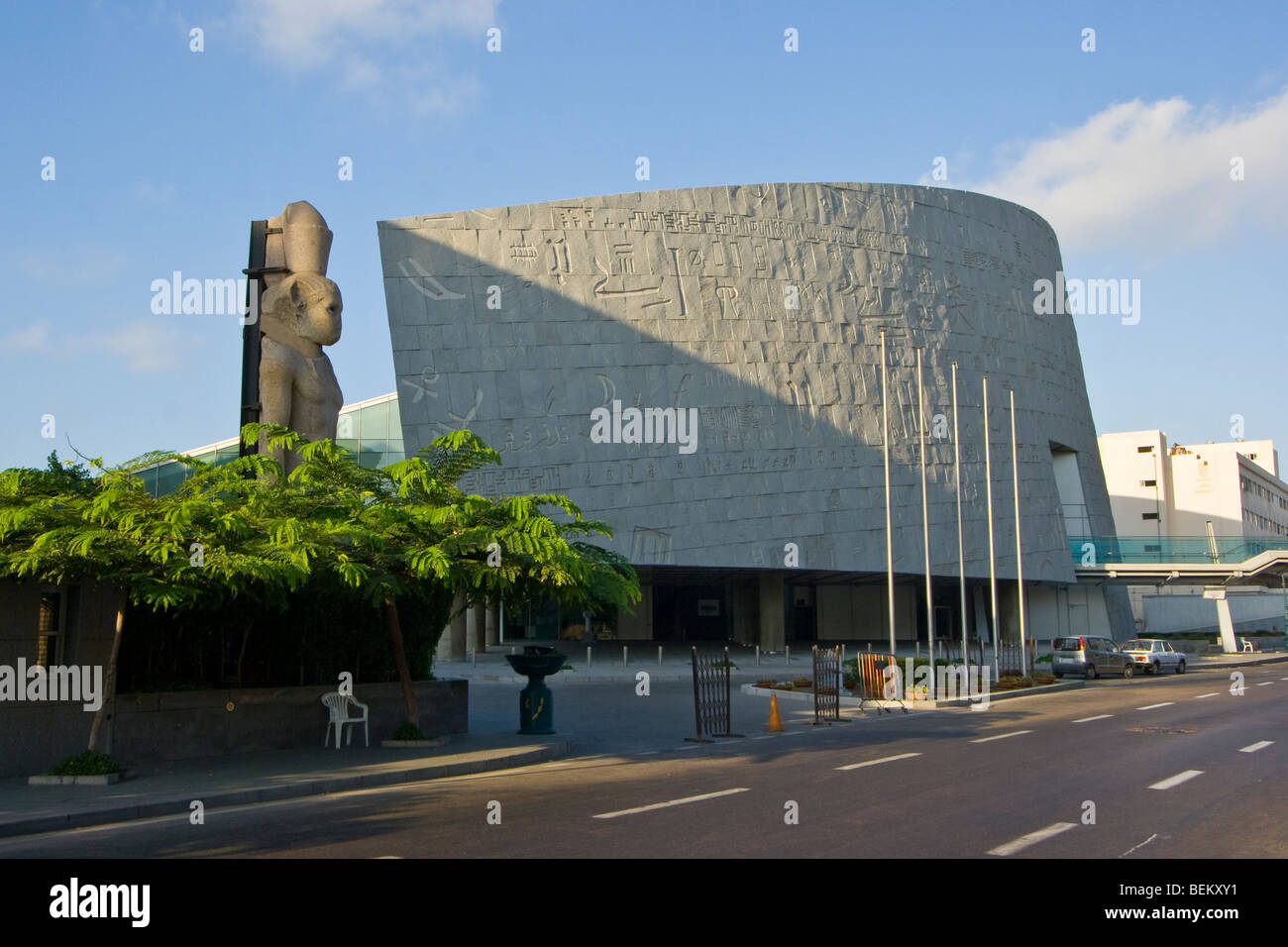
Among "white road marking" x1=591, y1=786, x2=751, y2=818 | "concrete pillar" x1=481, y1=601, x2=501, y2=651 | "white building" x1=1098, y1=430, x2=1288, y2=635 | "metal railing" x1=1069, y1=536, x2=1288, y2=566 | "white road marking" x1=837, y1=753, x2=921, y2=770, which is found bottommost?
"white road marking" x1=837, y1=753, x2=921, y2=770

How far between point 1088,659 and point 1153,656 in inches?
137

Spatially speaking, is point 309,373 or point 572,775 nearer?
point 572,775

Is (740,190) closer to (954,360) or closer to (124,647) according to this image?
(954,360)

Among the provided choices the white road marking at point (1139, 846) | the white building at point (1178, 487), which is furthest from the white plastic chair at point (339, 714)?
the white building at point (1178, 487)

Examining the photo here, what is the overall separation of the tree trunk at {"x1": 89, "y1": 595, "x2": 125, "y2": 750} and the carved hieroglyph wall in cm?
2748

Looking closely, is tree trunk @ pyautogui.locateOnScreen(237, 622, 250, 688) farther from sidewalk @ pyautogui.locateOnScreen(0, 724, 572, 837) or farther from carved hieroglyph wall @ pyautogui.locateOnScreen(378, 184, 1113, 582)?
carved hieroglyph wall @ pyautogui.locateOnScreen(378, 184, 1113, 582)

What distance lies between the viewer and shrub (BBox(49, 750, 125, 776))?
1290 centimetres

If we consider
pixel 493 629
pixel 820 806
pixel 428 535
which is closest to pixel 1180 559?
pixel 493 629

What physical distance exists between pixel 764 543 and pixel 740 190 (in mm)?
14954

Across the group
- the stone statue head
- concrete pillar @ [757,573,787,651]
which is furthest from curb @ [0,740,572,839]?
concrete pillar @ [757,573,787,651]

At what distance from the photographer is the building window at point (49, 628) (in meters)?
13.9

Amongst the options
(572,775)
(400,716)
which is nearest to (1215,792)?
(572,775)

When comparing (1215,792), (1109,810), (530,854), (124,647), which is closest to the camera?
(530,854)

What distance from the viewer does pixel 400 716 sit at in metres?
17.8
